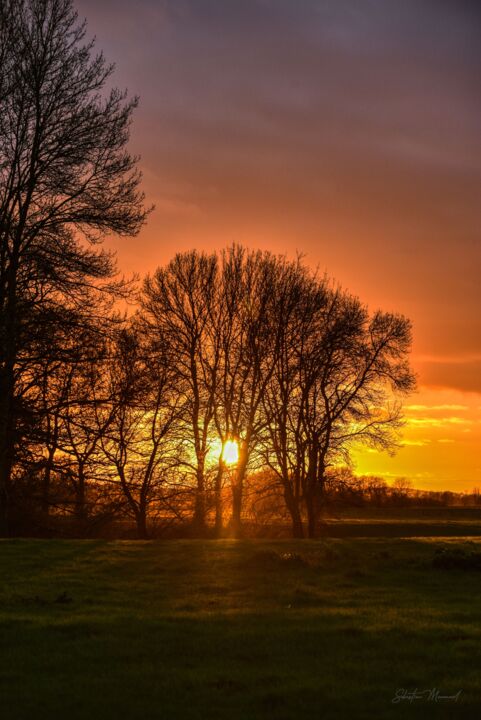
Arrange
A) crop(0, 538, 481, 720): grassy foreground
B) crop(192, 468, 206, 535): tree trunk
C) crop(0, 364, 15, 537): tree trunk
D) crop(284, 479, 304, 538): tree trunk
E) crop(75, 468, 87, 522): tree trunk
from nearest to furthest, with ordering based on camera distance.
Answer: crop(0, 538, 481, 720): grassy foreground < crop(0, 364, 15, 537): tree trunk < crop(75, 468, 87, 522): tree trunk < crop(284, 479, 304, 538): tree trunk < crop(192, 468, 206, 535): tree trunk

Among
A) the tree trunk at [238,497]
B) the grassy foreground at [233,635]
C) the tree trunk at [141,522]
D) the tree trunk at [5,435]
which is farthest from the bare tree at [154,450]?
the grassy foreground at [233,635]

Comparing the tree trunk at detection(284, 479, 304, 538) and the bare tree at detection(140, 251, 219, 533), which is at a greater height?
the bare tree at detection(140, 251, 219, 533)

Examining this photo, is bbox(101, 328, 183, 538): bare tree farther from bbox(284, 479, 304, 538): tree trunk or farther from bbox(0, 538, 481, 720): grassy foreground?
bbox(0, 538, 481, 720): grassy foreground

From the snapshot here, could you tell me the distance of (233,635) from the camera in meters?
12.7

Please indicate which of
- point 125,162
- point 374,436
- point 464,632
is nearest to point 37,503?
point 125,162

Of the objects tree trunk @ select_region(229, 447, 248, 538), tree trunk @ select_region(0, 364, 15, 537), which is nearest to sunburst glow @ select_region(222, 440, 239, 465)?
tree trunk @ select_region(229, 447, 248, 538)

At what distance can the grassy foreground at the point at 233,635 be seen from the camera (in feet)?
30.7

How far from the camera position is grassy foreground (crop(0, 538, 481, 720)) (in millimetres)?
9352

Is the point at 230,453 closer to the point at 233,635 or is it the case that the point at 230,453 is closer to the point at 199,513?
the point at 199,513

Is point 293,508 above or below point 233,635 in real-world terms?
above

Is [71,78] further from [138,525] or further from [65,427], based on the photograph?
[138,525]

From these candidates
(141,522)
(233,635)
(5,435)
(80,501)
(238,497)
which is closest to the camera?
(233,635)

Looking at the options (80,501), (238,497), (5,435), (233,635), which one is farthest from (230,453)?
(233,635)

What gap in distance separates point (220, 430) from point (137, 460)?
16.9 feet
